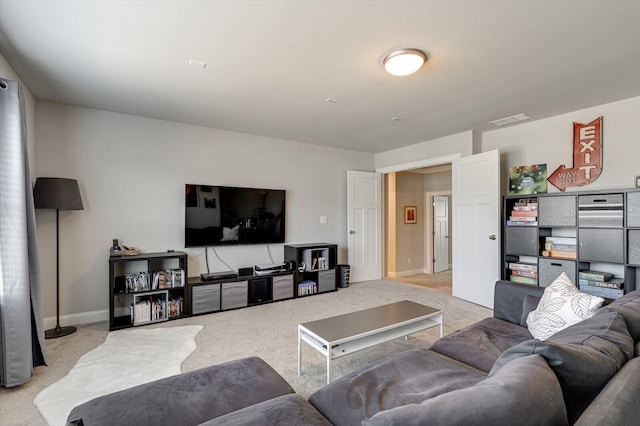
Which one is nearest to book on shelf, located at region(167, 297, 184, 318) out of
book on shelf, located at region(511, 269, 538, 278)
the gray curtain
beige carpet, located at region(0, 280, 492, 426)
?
beige carpet, located at region(0, 280, 492, 426)

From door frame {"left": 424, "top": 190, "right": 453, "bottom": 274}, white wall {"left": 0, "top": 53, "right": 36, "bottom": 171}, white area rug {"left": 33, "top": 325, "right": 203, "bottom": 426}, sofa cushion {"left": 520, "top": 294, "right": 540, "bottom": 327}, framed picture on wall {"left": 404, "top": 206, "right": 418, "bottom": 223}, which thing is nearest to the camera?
white area rug {"left": 33, "top": 325, "right": 203, "bottom": 426}

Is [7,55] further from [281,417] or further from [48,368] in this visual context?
[281,417]

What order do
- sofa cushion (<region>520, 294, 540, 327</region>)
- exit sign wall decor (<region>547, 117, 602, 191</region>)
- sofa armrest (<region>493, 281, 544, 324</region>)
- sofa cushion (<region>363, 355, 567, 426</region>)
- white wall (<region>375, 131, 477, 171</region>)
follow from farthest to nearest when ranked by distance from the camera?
white wall (<region>375, 131, 477, 171</region>) → exit sign wall decor (<region>547, 117, 602, 191</region>) → sofa armrest (<region>493, 281, 544, 324</region>) → sofa cushion (<region>520, 294, 540, 327</region>) → sofa cushion (<region>363, 355, 567, 426</region>)

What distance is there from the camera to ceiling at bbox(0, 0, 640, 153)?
76.2 inches

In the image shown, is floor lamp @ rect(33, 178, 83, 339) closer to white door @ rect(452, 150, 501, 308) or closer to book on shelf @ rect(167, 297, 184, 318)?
book on shelf @ rect(167, 297, 184, 318)

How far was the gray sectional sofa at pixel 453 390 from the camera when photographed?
761 millimetres

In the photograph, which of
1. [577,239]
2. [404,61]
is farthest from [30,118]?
[577,239]

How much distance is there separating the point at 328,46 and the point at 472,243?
3.44 metres

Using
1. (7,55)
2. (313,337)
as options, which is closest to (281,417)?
(313,337)

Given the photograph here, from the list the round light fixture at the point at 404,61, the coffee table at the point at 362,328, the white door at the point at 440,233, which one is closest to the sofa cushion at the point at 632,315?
the coffee table at the point at 362,328

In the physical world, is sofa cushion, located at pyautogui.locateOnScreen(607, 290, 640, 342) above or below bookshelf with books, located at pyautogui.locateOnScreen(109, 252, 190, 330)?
above

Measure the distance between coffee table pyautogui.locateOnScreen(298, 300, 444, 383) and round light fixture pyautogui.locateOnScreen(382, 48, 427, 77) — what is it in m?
2.00

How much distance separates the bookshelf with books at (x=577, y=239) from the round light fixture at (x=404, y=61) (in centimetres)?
252

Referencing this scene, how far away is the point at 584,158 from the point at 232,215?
4494 mm
